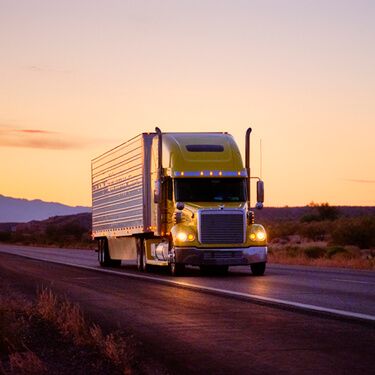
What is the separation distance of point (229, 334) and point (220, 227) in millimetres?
15190

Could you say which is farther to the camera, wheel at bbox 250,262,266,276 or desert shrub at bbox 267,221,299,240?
desert shrub at bbox 267,221,299,240

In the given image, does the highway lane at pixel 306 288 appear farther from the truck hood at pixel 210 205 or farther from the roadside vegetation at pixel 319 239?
the roadside vegetation at pixel 319 239

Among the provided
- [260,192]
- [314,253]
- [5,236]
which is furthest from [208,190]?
[5,236]

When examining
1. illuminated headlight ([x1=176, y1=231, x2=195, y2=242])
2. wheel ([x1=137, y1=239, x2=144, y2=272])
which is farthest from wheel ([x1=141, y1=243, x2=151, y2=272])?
illuminated headlight ([x1=176, y1=231, x2=195, y2=242])

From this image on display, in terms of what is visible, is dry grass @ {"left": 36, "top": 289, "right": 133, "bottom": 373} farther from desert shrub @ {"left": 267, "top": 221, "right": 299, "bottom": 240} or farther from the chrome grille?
desert shrub @ {"left": 267, "top": 221, "right": 299, "bottom": 240}

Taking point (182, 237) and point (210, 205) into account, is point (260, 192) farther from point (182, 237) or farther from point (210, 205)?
point (182, 237)

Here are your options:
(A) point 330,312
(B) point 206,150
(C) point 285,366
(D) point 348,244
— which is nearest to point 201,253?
(B) point 206,150

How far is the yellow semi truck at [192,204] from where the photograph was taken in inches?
1120

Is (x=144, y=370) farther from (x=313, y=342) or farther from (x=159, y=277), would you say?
(x=159, y=277)

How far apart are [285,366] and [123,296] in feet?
34.8

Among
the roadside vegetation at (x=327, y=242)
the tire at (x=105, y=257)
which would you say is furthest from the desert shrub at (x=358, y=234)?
the tire at (x=105, y=257)

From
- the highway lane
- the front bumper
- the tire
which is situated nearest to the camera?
the highway lane

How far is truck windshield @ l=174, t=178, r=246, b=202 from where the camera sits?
29.2m

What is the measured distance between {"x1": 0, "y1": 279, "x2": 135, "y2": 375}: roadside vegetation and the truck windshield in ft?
45.3
